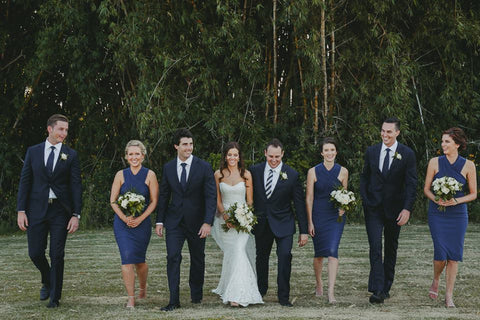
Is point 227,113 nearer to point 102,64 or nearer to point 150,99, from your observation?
point 150,99

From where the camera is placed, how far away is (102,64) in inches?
571

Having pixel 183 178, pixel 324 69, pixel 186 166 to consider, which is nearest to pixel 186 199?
pixel 183 178

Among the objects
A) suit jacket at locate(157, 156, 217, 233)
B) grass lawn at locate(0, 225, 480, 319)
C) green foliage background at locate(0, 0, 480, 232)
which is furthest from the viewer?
green foliage background at locate(0, 0, 480, 232)

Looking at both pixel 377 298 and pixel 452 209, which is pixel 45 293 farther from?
pixel 452 209

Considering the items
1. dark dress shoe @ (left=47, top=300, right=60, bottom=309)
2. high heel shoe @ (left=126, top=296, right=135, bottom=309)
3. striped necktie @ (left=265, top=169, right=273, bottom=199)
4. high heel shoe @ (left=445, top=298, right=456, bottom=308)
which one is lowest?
dark dress shoe @ (left=47, top=300, right=60, bottom=309)

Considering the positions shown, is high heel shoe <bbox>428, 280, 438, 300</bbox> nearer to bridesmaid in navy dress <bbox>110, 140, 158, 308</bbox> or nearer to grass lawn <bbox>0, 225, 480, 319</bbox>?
grass lawn <bbox>0, 225, 480, 319</bbox>

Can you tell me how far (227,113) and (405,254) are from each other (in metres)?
4.52

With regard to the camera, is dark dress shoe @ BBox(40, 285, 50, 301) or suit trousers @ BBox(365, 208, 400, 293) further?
dark dress shoe @ BBox(40, 285, 50, 301)

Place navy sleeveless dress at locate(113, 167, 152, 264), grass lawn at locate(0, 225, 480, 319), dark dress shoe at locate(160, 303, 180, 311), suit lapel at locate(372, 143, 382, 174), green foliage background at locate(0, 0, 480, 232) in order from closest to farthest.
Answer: grass lawn at locate(0, 225, 480, 319), dark dress shoe at locate(160, 303, 180, 311), navy sleeveless dress at locate(113, 167, 152, 264), suit lapel at locate(372, 143, 382, 174), green foliage background at locate(0, 0, 480, 232)

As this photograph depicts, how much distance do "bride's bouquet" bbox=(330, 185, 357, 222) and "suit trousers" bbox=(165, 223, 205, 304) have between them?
4.02 ft

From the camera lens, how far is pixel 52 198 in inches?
247

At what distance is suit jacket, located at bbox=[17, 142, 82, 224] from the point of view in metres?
6.26

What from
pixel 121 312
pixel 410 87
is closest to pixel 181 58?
pixel 410 87

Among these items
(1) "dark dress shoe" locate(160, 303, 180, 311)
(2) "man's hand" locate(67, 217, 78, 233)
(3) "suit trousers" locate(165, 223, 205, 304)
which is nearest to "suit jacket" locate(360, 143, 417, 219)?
(3) "suit trousers" locate(165, 223, 205, 304)
